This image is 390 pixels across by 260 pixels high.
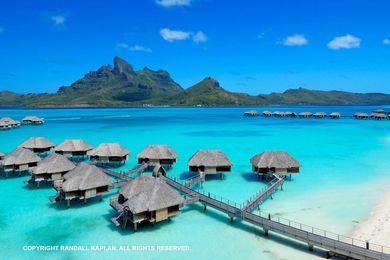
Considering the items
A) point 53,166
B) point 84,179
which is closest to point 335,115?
point 53,166

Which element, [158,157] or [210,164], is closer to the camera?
[210,164]

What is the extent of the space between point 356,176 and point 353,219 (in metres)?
11.8

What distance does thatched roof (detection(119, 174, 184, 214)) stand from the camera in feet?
60.4

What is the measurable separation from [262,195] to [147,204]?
885 centimetres

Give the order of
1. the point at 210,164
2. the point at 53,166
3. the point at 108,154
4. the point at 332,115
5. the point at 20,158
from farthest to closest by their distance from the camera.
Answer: the point at 332,115
the point at 108,154
the point at 20,158
the point at 210,164
the point at 53,166

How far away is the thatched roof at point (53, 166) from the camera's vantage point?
25875mm

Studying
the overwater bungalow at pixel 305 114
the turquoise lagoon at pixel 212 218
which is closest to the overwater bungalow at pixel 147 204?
the turquoise lagoon at pixel 212 218

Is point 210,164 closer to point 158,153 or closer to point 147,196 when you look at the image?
point 158,153

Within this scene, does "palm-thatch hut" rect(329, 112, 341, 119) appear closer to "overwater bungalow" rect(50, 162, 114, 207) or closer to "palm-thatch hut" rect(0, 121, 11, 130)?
"palm-thatch hut" rect(0, 121, 11, 130)

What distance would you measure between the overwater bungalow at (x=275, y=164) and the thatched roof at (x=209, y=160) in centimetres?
271

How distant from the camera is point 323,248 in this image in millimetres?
15523

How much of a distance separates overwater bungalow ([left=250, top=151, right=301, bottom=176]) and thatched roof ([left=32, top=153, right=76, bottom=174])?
16.8 m

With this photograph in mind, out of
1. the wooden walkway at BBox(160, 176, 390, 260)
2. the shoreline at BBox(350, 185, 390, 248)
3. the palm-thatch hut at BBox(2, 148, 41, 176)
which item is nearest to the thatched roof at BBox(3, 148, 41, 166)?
the palm-thatch hut at BBox(2, 148, 41, 176)

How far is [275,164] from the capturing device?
2723 centimetres
